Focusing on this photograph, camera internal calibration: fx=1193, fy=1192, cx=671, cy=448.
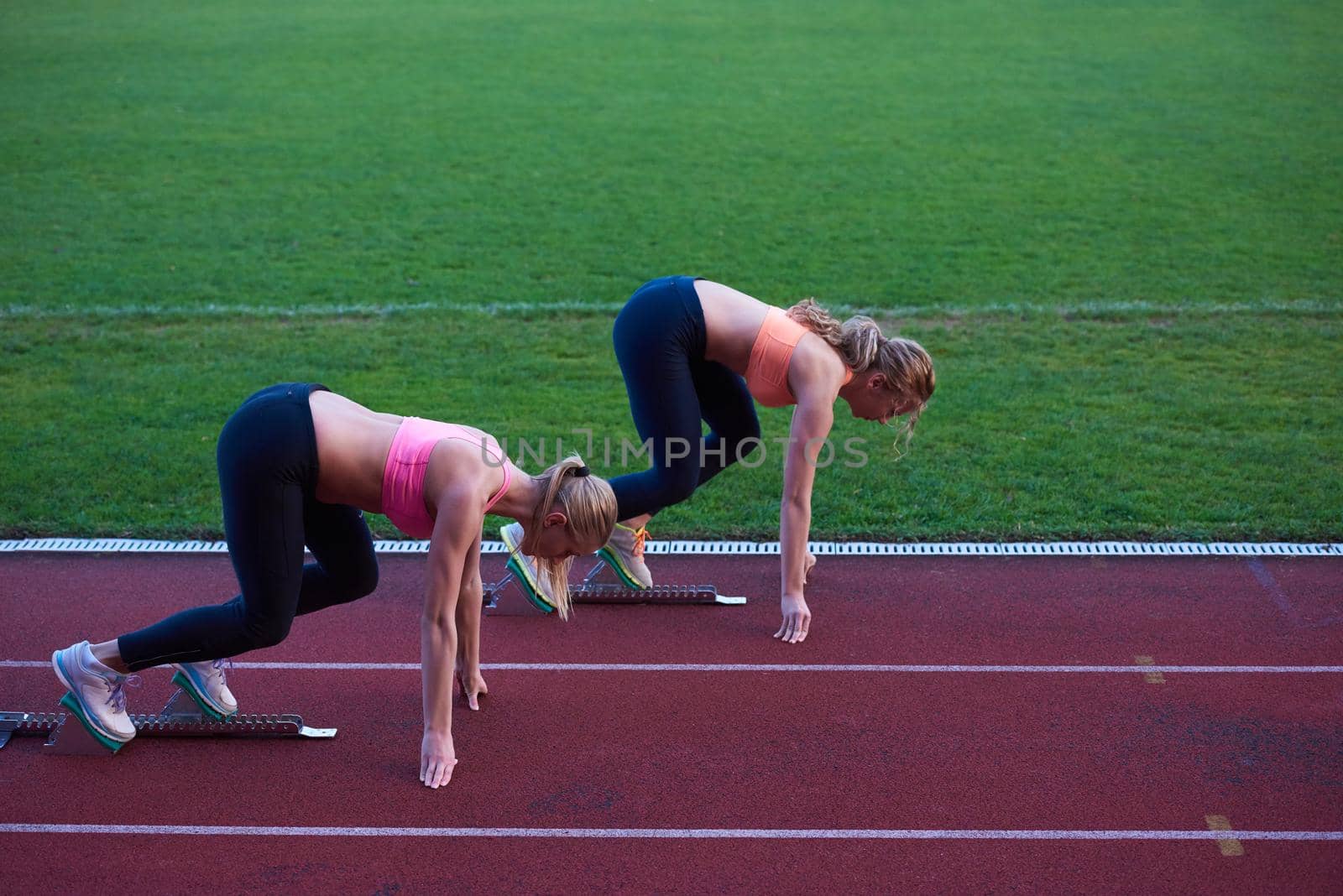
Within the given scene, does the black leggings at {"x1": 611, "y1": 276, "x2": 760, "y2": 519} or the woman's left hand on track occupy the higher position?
the black leggings at {"x1": 611, "y1": 276, "x2": 760, "y2": 519}

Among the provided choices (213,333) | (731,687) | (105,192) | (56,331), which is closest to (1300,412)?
(731,687)

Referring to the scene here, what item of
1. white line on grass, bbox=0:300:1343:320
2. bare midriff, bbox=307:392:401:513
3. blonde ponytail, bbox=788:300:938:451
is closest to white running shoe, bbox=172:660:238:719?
bare midriff, bbox=307:392:401:513

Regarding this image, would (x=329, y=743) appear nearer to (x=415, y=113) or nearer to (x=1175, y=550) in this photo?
Result: (x=1175, y=550)

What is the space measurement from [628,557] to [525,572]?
0.50 metres

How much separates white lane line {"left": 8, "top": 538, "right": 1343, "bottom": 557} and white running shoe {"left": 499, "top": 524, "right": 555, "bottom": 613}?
78 centimetres

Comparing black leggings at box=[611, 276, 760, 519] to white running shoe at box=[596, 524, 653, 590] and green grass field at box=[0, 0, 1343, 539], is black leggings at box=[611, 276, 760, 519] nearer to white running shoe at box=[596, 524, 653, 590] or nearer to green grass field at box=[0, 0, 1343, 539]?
white running shoe at box=[596, 524, 653, 590]

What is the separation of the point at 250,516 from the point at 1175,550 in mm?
4518

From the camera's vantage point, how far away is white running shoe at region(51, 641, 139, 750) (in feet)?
13.9

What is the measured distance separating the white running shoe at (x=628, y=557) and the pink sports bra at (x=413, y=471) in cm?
163

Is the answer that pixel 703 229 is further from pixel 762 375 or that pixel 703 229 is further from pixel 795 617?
pixel 795 617

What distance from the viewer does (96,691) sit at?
432cm

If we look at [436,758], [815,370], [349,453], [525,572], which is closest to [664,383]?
[815,370]

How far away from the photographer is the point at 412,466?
3.95 meters

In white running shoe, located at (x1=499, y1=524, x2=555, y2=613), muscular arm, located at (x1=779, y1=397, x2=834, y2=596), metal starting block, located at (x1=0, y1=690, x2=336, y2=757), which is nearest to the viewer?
metal starting block, located at (x1=0, y1=690, x2=336, y2=757)
